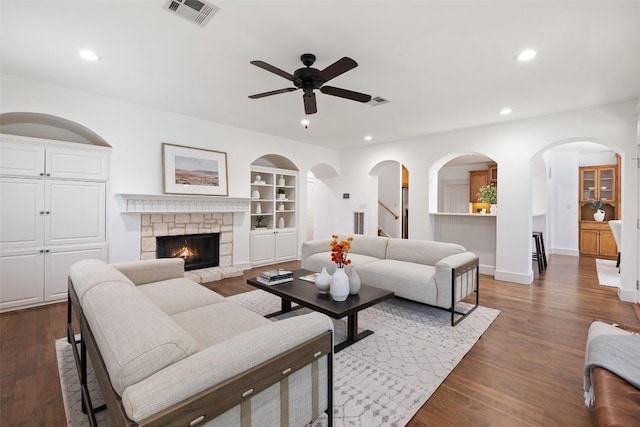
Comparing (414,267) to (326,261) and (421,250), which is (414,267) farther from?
(326,261)

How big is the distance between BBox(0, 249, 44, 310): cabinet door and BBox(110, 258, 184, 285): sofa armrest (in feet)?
5.67

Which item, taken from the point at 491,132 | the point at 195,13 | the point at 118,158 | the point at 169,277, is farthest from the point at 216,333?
the point at 491,132

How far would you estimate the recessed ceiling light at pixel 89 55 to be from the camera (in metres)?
2.88

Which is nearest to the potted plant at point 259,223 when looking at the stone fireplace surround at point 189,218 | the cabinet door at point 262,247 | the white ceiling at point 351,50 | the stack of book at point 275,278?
the cabinet door at point 262,247

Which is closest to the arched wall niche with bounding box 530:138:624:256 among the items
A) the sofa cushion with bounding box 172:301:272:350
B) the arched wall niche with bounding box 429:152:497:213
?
the arched wall niche with bounding box 429:152:497:213

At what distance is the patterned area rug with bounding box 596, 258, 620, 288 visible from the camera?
16.0ft

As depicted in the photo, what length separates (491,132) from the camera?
16.8ft

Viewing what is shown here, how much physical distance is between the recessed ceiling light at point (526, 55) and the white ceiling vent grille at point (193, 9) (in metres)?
2.71

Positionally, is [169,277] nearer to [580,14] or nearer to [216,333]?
[216,333]

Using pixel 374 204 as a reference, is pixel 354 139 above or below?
above

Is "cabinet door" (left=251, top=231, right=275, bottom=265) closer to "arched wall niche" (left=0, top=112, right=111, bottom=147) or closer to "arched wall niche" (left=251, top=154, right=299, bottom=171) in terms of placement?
"arched wall niche" (left=251, top=154, right=299, bottom=171)

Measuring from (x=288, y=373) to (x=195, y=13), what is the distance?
Result: 2.59 m

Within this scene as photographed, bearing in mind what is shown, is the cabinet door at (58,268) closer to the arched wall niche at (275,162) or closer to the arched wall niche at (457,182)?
the arched wall niche at (275,162)

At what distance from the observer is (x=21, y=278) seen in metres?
3.59
